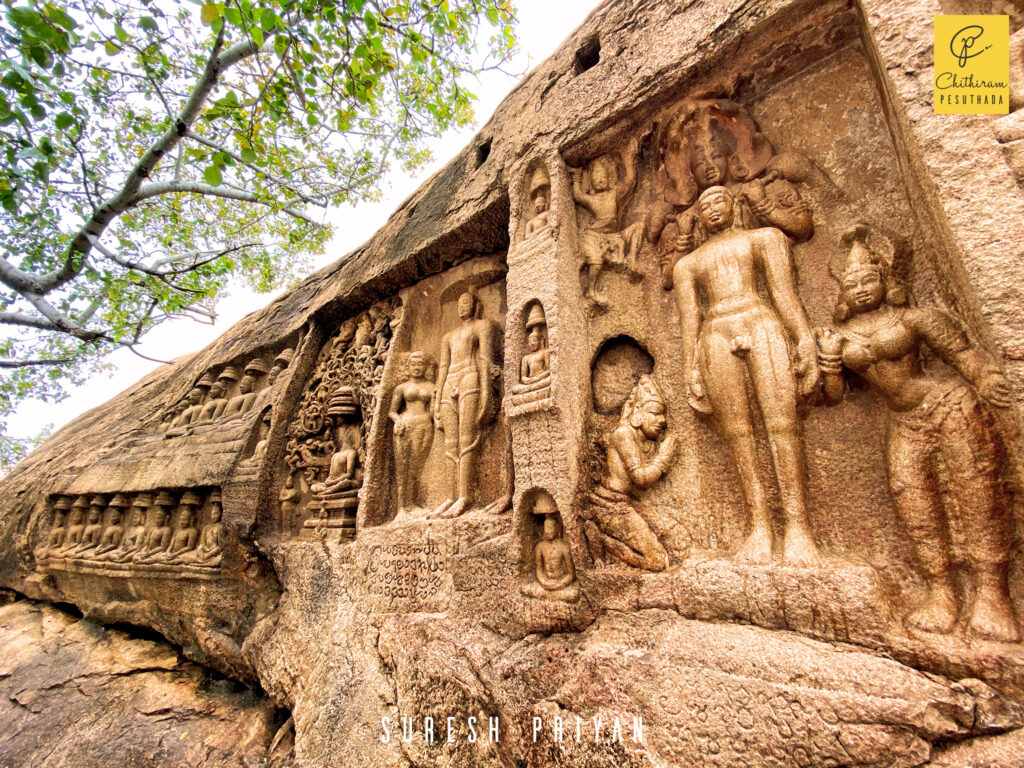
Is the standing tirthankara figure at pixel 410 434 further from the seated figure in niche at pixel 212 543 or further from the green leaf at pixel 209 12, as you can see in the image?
the green leaf at pixel 209 12

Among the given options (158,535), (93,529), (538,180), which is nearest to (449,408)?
(538,180)

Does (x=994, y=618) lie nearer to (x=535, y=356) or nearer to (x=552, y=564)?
(x=552, y=564)

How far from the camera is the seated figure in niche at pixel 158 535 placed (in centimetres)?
554

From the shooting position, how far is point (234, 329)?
790cm

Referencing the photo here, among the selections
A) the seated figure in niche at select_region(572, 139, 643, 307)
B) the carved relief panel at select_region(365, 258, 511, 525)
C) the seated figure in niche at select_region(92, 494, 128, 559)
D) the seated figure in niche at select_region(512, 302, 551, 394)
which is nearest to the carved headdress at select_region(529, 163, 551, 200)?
the seated figure in niche at select_region(572, 139, 643, 307)

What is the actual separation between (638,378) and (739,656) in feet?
5.22

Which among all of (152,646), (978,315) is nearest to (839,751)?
(978,315)

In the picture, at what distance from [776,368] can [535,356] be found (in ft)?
4.54

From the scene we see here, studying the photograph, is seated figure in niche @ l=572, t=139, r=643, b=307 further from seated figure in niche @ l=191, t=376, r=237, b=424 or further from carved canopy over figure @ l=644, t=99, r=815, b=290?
seated figure in niche @ l=191, t=376, r=237, b=424

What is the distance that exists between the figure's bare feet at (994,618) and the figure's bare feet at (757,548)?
26.8 inches

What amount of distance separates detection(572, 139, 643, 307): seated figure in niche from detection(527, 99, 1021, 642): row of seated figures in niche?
0.01 metres

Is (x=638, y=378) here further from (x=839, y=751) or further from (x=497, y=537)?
(x=839, y=751)

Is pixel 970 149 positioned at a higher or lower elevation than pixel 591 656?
higher

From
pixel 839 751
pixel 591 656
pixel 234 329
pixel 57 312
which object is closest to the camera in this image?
pixel 839 751
